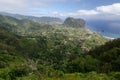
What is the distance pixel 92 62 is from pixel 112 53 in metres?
12.6

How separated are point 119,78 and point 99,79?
10.6 meters

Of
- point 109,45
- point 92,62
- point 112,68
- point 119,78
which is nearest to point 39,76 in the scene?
point 119,78

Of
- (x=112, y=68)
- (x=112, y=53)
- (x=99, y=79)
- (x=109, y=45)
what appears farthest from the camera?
(x=109, y=45)

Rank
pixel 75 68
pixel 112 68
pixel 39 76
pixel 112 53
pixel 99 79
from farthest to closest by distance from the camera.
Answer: pixel 112 53
pixel 75 68
pixel 112 68
pixel 99 79
pixel 39 76

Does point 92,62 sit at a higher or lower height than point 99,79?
lower

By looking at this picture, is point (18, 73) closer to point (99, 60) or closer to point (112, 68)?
point (112, 68)

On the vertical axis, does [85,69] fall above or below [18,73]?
below

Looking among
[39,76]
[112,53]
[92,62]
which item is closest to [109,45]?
[112,53]

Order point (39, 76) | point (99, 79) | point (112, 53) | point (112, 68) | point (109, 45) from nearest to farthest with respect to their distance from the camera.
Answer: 1. point (39, 76)
2. point (99, 79)
3. point (112, 68)
4. point (112, 53)
5. point (109, 45)

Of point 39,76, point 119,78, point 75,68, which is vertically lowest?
point 75,68

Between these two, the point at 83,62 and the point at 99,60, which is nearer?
the point at 83,62

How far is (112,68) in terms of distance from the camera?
99375mm

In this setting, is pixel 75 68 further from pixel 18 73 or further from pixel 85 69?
pixel 18 73

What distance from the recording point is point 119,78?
5284 cm
